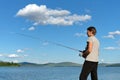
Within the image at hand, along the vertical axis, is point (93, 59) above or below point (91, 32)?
below

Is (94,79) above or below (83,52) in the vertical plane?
below

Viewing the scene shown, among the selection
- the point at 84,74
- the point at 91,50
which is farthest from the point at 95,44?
the point at 84,74

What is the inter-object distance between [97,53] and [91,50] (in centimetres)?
30

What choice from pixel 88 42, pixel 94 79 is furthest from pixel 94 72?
pixel 88 42

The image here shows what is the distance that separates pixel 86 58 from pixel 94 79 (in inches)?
31.7

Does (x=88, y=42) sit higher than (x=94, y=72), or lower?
higher

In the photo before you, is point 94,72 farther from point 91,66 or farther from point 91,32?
point 91,32

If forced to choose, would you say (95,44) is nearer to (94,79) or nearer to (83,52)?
(83,52)

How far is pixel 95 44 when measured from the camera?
36.7ft

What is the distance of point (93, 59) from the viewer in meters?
11.1

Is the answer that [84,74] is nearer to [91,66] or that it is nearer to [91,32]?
[91,66]

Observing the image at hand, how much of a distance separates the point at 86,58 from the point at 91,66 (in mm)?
301

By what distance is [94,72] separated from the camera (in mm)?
11328

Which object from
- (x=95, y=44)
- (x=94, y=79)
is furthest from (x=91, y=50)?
(x=94, y=79)
